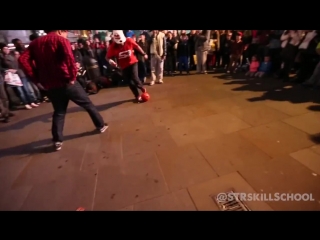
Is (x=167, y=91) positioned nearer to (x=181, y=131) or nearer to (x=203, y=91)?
(x=203, y=91)

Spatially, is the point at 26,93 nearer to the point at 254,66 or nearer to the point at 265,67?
the point at 254,66

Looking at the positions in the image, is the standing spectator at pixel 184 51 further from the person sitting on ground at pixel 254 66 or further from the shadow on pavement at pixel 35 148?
the shadow on pavement at pixel 35 148

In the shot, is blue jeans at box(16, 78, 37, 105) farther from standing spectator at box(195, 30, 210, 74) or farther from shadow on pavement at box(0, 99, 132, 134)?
standing spectator at box(195, 30, 210, 74)

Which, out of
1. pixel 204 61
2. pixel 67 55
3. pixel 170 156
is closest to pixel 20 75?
pixel 67 55

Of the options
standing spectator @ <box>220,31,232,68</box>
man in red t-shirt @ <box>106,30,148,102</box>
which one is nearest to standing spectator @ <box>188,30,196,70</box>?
standing spectator @ <box>220,31,232,68</box>

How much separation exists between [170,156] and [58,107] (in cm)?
209

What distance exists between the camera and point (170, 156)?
2852 mm

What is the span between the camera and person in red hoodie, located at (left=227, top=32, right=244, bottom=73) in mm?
7793

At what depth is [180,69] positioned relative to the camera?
30.2 ft

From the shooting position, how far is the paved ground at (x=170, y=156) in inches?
85.7

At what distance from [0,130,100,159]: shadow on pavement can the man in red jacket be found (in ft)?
2.20

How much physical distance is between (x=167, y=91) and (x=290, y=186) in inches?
189
